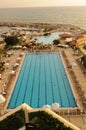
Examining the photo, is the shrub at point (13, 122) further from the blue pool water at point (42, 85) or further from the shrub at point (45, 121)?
the blue pool water at point (42, 85)

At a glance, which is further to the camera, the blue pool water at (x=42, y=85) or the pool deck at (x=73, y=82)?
the blue pool water at (x=42, y=85)

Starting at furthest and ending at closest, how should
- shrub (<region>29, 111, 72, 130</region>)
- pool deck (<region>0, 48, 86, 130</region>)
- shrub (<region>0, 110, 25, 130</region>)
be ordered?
pool deck (<region>0, 48, 86, 130</region>) → shrub (<region>0, 110, 25, 130</region>) → shrub (<region>29, 111, 72, 130</region>)

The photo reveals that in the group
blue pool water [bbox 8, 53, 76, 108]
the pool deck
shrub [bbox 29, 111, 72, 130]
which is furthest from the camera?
blue pool water [bbox 8, 53, 76, 108]

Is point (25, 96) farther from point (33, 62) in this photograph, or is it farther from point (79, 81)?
point (33, 62)

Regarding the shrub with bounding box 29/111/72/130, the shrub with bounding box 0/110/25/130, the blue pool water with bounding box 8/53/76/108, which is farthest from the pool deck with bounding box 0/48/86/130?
the shrub with bounding box 0/110/25/130

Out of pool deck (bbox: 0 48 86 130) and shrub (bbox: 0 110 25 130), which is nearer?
shrub (bbox: 0 110 25 130)

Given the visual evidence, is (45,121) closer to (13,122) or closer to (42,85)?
(13,122)

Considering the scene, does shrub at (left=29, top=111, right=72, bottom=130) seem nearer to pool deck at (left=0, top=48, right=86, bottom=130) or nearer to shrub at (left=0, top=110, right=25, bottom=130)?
shrub at (left=0, top=110, right=25, bottom=130)

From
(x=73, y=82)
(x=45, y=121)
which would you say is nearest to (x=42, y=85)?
(x=73, y=82)

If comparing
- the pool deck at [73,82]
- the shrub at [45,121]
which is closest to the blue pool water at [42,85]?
the pool deck at [73,82]
